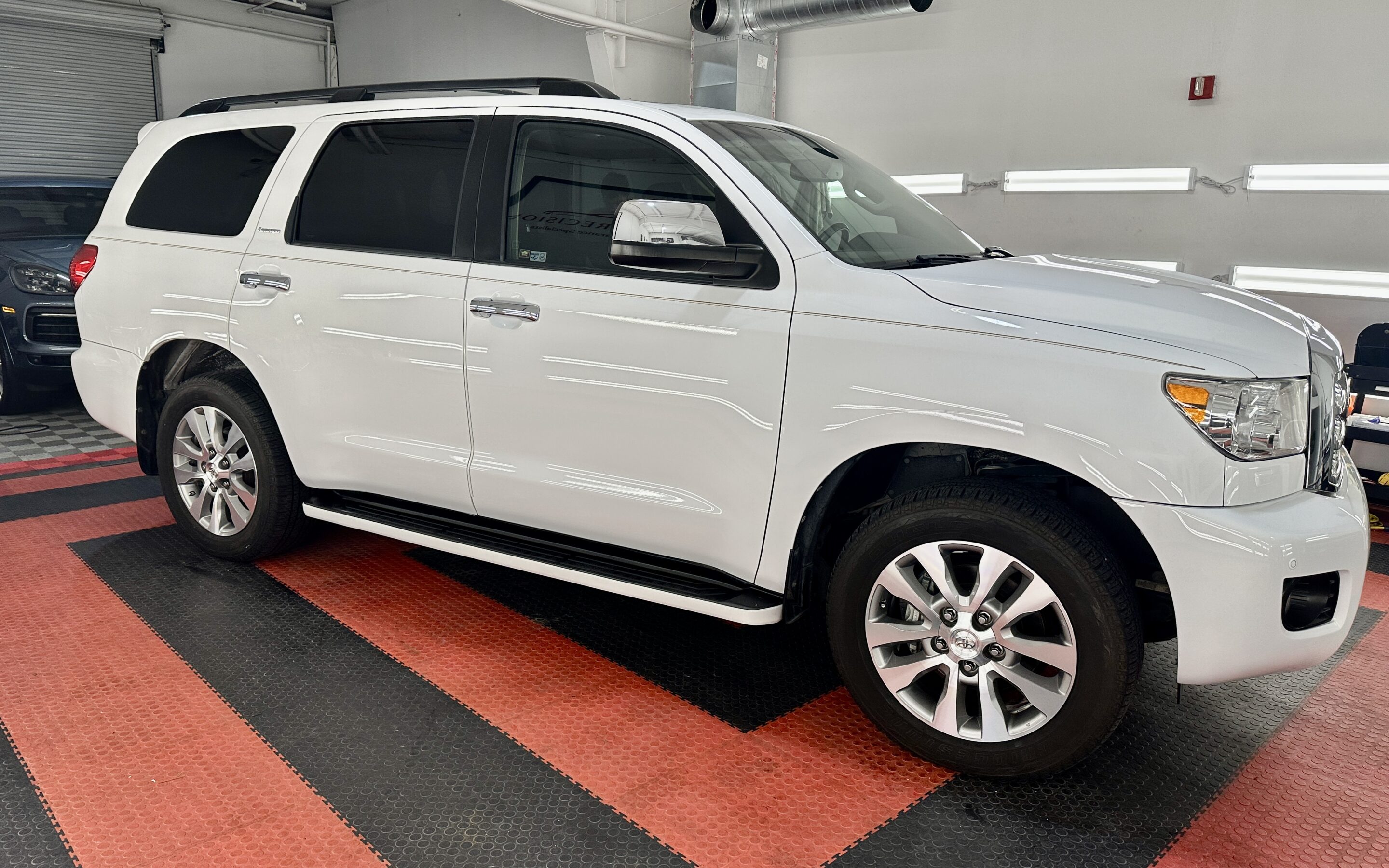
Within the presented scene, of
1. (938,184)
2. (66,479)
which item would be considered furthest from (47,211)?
(938,184)

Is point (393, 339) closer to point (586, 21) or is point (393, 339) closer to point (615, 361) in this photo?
point (615, 361)

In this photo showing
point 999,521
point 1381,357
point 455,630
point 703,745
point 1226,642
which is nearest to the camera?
point 1226,642

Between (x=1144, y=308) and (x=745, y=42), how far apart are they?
700 cm

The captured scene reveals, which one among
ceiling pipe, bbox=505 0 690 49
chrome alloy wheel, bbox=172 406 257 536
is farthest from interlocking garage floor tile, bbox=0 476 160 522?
ceiling pipe, bbox=505 0 690 49

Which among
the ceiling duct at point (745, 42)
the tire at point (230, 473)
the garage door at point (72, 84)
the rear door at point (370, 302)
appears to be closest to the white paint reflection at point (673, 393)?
the rear door at point (370, 302)

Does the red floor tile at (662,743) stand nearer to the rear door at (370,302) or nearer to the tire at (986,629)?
the tire at (986,629)

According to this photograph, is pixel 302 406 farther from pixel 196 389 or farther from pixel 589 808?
pixel 589 808

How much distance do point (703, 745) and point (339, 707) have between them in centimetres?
103

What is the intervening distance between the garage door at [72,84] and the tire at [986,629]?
1209 cm

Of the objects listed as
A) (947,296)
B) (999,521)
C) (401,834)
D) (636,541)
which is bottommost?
(401,834)

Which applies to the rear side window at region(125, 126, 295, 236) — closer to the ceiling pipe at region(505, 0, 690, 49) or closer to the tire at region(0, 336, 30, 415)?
the tire at region(0, 336, 30, 415)

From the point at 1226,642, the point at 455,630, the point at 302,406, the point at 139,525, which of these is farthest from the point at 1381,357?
the point at 139,525

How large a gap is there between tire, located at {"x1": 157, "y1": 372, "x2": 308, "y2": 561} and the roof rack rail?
104cm

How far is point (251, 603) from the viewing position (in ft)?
10.7
